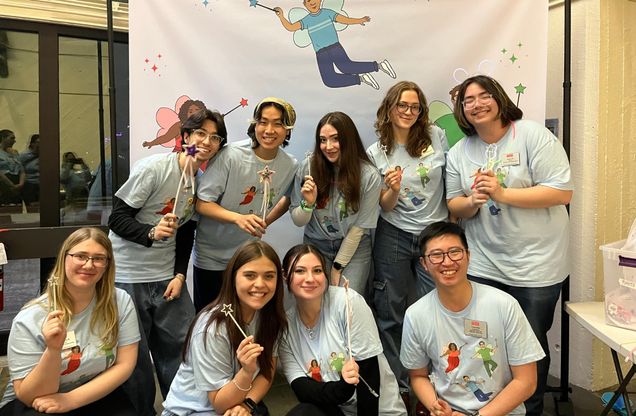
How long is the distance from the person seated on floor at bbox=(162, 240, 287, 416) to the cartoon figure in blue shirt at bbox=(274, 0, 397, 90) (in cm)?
132

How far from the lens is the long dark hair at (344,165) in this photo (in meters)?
2.42

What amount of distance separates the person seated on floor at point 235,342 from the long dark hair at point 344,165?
59cm

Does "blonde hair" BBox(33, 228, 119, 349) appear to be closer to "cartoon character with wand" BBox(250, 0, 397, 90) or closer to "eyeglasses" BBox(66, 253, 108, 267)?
"eyeglasses" BBox(66, 253, 108, 267)

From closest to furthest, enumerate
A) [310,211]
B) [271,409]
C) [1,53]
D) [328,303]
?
[328,303] → [310,211] → [271,409] → [1,53]

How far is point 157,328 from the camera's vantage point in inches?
Result: 93.4

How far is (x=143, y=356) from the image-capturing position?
2.36 meters

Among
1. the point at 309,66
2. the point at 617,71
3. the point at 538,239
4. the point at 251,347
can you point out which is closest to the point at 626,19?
the point at 617,71

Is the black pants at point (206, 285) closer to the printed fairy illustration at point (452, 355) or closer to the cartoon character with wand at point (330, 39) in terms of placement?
the printed fairy illustration at point (452, 355)

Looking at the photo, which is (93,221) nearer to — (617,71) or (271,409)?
(271,409)

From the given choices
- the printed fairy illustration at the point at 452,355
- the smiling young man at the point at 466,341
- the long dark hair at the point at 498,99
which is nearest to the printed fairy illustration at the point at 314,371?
the smiling young man at the point at 466,341

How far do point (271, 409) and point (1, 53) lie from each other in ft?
9.25

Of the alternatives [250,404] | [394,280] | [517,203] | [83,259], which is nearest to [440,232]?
[517,203]

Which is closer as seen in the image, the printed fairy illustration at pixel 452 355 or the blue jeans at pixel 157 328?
the printed fairy illustration at pixel 452 355

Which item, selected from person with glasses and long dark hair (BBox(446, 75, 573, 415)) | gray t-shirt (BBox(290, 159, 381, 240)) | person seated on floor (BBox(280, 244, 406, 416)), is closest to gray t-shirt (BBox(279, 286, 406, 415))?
person seated on floor (BBox(280, 244, 406, 416))
